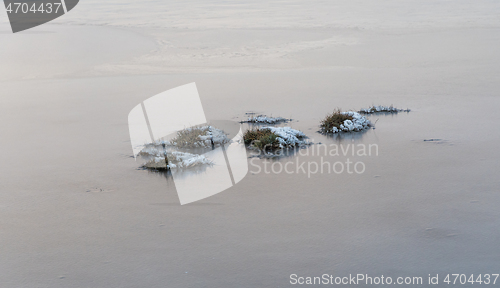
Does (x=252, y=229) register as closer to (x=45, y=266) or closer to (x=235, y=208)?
(x=235, y=208)

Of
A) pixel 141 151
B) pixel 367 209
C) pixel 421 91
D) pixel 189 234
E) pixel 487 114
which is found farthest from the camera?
pixel 421 91

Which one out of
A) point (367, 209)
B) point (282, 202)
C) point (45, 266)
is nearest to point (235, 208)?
point (282, 202)

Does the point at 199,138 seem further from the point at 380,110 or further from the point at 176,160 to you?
the point at 380,110

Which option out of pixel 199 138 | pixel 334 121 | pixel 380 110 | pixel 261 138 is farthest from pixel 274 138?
pixel 380 110

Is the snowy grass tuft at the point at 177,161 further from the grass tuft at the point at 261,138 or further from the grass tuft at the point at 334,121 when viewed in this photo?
the grass tuft at the point at 334,121

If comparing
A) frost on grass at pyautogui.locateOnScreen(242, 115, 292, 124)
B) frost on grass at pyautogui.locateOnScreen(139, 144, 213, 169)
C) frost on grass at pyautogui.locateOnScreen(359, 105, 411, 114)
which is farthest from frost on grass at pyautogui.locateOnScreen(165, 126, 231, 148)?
frost on grass at pyautogui.locateOnScreen(359, 105, 411, 114)

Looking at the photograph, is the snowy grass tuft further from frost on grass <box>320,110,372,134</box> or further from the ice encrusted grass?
frost on grass <box>320,110,372,134</box>
